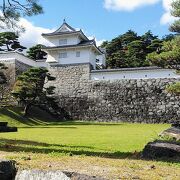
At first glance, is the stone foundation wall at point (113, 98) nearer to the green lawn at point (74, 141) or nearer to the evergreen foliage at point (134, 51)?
the green lawn at point (74, 141)

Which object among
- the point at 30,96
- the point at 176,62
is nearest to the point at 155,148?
the point at 176,62

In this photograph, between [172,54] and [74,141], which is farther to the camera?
[172,54]

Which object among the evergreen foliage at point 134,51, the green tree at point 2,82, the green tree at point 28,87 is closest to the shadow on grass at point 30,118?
the green tree at point 28,87

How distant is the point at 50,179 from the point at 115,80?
85.6 feet

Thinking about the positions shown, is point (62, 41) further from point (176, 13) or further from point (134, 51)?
point (176, 13)

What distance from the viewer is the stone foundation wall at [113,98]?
93.8ft

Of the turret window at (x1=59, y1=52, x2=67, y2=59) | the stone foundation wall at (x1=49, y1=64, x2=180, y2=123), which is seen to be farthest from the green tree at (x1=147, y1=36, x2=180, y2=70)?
the turret window at (x1=59, y1=52, x2=67, y2=59)

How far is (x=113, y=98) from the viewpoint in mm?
30297

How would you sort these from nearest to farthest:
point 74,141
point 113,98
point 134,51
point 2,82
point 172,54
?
point 74,141 → point 172,54 → point 2,82 → point 113,98 → point 134,51

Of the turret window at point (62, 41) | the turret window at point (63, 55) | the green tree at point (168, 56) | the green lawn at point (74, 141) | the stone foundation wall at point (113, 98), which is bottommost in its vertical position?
the green lawn at point (74, 141)

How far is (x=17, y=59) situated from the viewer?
31.4m

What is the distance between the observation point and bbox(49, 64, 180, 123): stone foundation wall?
93.8ft

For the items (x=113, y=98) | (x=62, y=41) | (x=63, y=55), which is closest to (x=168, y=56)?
(x=113, y=98)

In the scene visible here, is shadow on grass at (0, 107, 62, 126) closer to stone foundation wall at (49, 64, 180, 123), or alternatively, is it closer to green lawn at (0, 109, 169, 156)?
green lawn at (0, 109, 169, 156)
